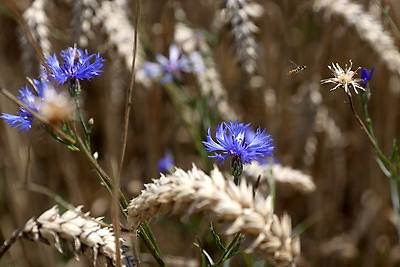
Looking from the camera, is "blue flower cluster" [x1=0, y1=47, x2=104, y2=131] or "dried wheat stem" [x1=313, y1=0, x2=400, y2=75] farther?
"dried wheat stem" [x1=313, y1=0, x2=400, y2=75]

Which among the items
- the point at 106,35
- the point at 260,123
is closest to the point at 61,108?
the point at 106,35

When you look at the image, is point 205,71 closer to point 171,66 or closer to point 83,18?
point 171,66

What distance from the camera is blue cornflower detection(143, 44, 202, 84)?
2.42 meters

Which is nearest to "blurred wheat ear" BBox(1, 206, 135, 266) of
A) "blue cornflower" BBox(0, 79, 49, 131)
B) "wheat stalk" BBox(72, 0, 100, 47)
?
"blue cornflower" BBox(0, 79, 49, 131)

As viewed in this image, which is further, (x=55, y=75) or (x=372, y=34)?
(x=372, y=34)

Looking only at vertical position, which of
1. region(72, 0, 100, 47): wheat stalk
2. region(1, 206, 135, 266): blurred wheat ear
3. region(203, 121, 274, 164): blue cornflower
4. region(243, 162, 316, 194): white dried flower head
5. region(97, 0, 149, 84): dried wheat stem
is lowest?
region(1, 206, 135, 266): blurred wheat ear

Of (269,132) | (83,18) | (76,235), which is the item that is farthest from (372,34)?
(76,235)

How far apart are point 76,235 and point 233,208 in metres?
0.36

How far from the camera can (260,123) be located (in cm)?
293

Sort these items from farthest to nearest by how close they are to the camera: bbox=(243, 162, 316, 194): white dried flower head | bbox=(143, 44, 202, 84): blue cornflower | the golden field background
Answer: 1. the golden field background
2. bbox=(143, 44, 202, 84): blue cornflower
3. bbox=(243, 162, 316, 194): white dried flower head

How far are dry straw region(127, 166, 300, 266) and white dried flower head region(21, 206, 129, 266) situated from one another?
20 centimetres

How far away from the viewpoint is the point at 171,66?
251 cm

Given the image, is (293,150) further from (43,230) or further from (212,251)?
(43,230)

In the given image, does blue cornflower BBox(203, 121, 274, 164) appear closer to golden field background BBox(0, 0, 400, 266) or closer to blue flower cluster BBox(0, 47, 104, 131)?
blue flower cluster BBox(0, 47, 104, 131)
